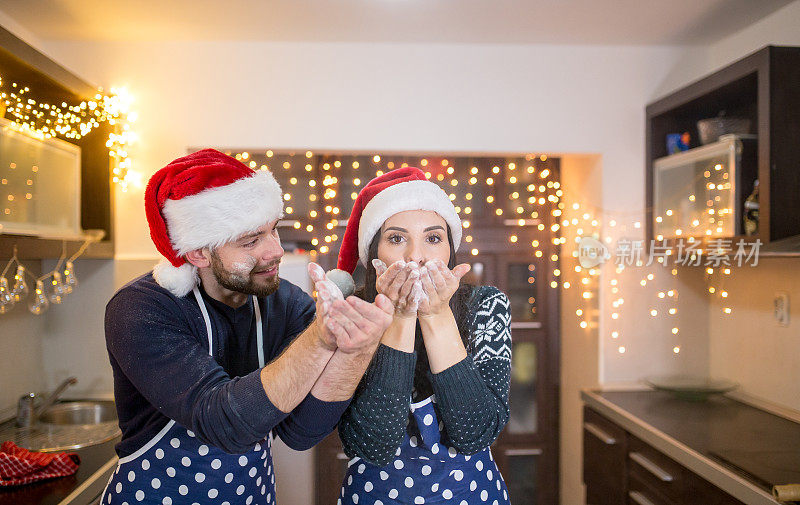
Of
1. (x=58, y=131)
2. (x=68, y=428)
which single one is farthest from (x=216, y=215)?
(x=68, y=428)

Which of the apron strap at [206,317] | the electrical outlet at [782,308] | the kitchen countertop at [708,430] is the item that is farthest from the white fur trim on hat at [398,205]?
the electrical outlet at [782,308]

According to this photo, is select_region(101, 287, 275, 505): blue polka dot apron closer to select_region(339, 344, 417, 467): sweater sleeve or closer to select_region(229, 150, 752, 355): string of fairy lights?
select_region(339, 344, 417, 467): sweater sleeve

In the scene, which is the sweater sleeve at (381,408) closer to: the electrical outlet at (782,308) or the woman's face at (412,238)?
the woman's face at (412,238)

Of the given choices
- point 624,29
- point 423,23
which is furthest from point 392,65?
point 624,29

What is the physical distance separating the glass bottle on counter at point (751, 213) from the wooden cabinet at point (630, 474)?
2.73 ft

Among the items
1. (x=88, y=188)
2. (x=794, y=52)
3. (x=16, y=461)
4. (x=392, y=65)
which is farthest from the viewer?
(x=392, y=65)

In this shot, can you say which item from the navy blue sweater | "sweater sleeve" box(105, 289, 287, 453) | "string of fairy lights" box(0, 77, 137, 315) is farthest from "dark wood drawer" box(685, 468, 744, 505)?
"string of fairy lights" box(0, 77, 137, 315)

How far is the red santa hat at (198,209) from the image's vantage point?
1150 mm

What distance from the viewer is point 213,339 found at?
1209 mm

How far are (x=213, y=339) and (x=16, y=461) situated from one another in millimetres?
947

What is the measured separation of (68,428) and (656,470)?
86.1 inches

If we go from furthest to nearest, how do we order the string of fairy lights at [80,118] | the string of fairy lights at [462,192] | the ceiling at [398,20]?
the string of fairy lights at [462,192], the ceiling at [398,20], the string of fairy lights at [80,118]

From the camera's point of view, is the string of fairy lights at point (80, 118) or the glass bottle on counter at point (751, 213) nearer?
the string of fairy lights at point (80, 118)

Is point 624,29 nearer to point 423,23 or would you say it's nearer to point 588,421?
point 423,23
